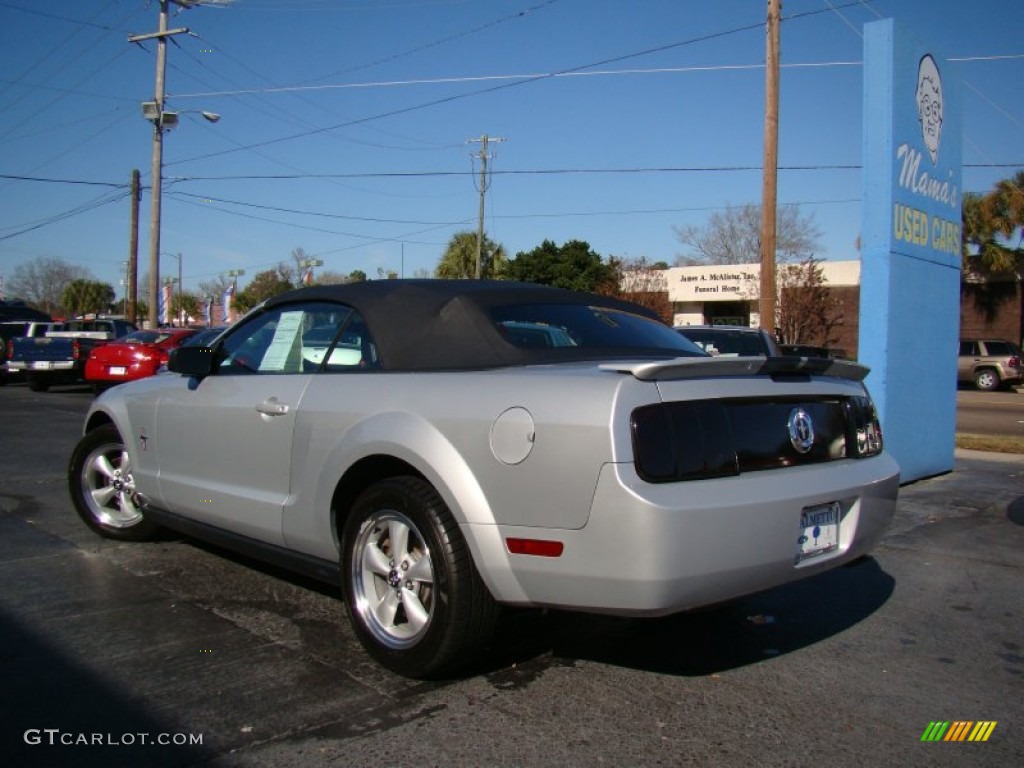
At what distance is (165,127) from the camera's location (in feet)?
87.8

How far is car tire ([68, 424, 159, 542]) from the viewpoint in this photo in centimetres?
542

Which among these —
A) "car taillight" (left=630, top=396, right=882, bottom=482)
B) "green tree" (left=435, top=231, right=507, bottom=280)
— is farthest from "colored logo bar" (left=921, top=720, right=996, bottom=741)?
"green tree" (left=435, top=231, right=507, bottom=280)

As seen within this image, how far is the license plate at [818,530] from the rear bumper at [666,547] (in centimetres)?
5

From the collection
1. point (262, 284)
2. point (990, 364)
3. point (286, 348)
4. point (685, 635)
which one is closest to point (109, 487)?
point (286, 348)

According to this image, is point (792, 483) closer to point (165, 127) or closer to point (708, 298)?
point (165, 127)

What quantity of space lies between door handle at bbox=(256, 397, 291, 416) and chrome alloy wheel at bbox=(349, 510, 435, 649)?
0.78 metres

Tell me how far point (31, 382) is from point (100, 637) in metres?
18.3

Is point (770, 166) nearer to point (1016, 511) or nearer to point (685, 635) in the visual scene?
point (1016, 511)

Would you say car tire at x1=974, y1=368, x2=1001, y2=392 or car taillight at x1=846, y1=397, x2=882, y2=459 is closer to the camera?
car taillight at x1=846, y1=397, x2=882, y2=459

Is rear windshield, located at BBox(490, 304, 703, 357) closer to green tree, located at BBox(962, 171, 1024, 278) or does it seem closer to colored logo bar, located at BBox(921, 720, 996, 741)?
colored logo bar, located at BBox(921, 720, 996, 741)

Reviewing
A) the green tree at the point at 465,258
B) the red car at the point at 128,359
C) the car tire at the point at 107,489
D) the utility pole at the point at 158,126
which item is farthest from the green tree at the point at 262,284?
the car tire at the point at 107,489

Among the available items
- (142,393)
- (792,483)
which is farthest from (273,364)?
(792,483)

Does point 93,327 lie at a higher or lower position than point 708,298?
lower

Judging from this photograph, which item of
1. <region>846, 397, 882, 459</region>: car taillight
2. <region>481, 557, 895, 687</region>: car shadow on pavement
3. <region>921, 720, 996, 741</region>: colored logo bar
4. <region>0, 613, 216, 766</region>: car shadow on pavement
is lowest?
<region>0, 613, 216, 766</region>: car shadow on pavement
